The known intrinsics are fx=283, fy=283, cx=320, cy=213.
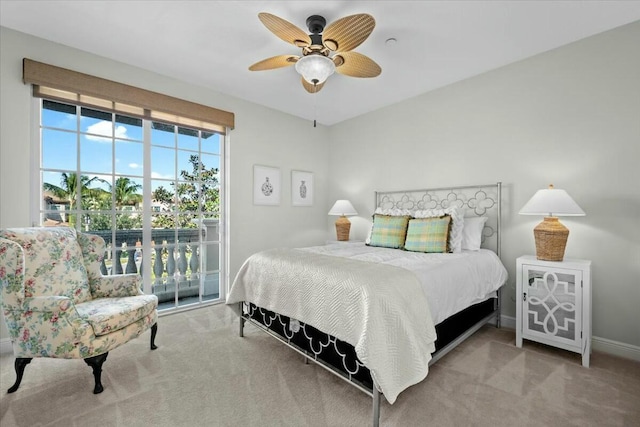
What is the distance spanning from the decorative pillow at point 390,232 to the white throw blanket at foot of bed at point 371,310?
3.90 feet

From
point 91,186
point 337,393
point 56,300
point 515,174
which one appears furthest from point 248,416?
point 515,174

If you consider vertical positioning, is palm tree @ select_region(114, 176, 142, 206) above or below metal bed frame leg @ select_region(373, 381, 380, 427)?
above

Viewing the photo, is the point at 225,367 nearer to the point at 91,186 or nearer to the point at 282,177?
the point at 91,186

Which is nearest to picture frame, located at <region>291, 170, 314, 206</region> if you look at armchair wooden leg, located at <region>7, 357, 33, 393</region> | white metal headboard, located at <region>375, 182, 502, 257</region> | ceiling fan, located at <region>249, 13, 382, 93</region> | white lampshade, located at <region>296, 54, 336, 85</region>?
white metal headboard, located at <region>375, 182, 502, 257</region>

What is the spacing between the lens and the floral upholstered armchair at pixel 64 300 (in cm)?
172

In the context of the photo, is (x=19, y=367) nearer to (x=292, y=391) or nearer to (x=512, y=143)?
(x=292, y=391)

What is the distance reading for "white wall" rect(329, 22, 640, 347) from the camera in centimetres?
229

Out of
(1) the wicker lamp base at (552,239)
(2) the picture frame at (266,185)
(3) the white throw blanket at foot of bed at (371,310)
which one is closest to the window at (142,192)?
(2) the picture frame at (266,185)

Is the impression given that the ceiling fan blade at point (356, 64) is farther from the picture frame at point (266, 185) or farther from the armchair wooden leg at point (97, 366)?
the armchair wooden leg at point (97, 366)

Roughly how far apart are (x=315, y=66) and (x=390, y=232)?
6.07ft

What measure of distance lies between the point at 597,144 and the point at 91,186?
4.73 metres

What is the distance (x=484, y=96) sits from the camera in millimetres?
3092

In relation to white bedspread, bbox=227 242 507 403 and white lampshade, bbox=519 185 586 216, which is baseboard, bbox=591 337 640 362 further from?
white lampshade, bbox=519 185 586 216

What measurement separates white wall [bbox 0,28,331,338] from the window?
0.18 meters
